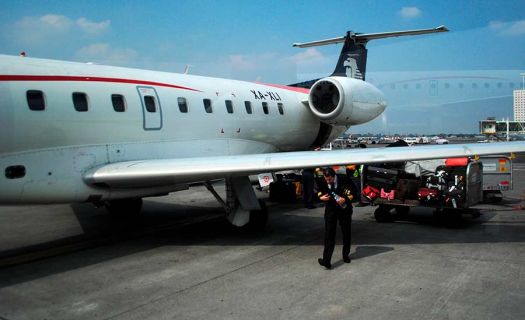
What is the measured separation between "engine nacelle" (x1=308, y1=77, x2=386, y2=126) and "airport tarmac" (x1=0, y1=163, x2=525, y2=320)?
314cm

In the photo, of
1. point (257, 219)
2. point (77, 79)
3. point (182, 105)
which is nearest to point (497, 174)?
point (257, 219)

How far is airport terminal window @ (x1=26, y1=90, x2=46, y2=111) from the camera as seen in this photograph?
6.79 metres

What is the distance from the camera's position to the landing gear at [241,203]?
8696 millimetres

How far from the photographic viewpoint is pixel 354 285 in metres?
5.79

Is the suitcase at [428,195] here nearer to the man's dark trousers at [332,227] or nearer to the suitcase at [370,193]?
the suitcase at [370,193]

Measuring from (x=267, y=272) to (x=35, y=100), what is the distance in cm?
438

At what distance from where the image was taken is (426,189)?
966 centimetres

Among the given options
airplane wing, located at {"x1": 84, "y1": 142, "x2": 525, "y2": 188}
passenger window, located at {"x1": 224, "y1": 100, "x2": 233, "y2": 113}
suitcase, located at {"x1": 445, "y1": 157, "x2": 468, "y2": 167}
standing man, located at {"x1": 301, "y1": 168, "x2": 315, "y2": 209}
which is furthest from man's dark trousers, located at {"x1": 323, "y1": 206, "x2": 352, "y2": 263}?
standing man, located at {"x1": 301, "y1": 168, "x2": 315, "y2": 209}

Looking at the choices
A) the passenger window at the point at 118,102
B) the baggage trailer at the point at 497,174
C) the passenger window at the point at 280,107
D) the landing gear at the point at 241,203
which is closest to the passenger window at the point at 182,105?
the passenger window at the point at 118,102

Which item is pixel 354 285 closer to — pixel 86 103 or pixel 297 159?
pixel 297 159

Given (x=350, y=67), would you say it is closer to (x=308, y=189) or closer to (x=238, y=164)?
(x=308, y=189)

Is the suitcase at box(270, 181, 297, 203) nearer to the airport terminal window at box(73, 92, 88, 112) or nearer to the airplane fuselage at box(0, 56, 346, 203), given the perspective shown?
the airplane fuselage at box(0, 56, 346, 203)

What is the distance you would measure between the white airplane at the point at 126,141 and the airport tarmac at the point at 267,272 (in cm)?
107

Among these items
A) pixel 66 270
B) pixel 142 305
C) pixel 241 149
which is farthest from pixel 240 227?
pixel 142 305
